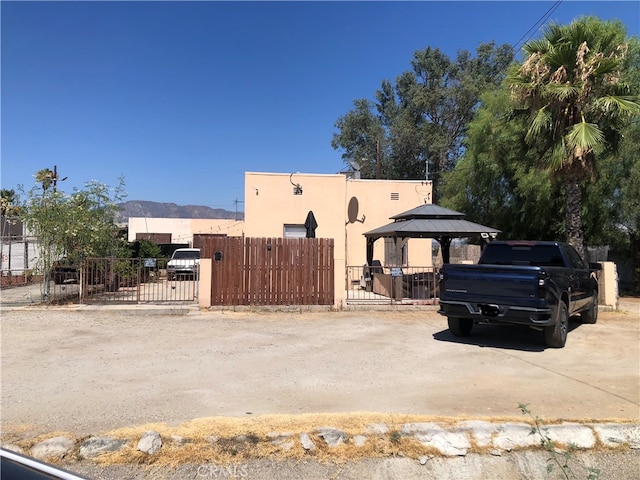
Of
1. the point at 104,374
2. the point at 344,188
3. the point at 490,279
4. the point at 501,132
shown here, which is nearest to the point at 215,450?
the point at 104,374

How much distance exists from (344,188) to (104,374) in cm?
1448

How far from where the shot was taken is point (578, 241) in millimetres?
13812

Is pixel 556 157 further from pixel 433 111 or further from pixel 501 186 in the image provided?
pixel 433 111

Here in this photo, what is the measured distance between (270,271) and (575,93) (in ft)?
31.7

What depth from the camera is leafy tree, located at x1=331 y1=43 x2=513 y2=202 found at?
39156 millimetres

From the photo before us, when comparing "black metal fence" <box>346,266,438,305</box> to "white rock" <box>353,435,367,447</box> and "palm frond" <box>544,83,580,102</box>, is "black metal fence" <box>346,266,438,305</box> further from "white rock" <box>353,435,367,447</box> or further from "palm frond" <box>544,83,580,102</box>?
"white rock" <box>353,435,367,447</box>

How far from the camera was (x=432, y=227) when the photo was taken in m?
15.2

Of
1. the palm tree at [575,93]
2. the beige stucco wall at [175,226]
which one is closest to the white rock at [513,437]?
the palm tree at [575,93]

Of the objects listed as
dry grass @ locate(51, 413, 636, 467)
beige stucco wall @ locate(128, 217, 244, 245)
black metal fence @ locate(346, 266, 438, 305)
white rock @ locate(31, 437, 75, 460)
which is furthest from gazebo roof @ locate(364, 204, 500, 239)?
beige stucco wall @ locate(128, 217, 244, 245)

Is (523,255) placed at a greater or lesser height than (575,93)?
lesser

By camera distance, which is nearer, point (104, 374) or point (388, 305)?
point (104, 374)

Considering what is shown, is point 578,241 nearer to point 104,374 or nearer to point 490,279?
point 490,279

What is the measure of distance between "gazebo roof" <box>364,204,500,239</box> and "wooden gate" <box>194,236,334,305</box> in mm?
2988

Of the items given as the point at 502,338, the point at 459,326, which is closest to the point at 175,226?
the point at 459,326
